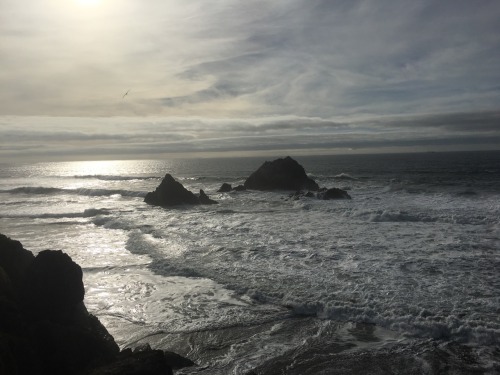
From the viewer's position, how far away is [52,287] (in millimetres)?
9211

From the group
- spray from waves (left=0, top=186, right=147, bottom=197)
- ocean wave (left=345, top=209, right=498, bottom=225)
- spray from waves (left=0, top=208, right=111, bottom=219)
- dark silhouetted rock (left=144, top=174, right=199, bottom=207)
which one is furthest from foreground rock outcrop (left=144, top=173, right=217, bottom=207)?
ocean wave (left=345, top=209, right=498, bottom=225)

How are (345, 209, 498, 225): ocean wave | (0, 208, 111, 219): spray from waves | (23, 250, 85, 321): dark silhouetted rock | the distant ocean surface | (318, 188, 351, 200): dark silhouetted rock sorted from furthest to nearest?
(318, 188, 351, 200): dark silhouetted rock < (0, 208, 111, 219): spray from waves < (345, 209, 498, 225): ocean wave < (23, 250, 85, 321): dark silhouetted rock < the distant ocean surface

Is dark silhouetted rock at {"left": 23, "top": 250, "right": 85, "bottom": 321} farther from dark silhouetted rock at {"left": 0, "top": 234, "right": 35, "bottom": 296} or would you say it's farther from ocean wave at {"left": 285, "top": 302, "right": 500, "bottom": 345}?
ocean wave at {"left": 285, "top": 302, "right": 500, "bottom": 345}

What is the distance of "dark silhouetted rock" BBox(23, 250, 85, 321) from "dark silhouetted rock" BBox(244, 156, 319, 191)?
42.3 metres

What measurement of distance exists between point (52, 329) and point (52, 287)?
54.2 inches

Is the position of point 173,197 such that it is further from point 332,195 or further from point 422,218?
point 422,218

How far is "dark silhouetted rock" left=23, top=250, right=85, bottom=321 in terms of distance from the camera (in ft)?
29.6

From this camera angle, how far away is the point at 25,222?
99.7 ft

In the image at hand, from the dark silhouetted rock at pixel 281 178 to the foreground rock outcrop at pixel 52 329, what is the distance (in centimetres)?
4242

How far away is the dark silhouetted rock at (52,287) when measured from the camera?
9031mm

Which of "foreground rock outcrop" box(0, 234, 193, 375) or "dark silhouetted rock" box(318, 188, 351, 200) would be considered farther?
"dark silhouetted rock" box(318, 188, 351, 200)

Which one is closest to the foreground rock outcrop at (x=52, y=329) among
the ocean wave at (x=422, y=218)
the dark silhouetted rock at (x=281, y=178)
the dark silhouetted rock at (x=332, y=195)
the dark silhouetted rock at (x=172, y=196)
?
the ocean wave at (x=422, y=218)

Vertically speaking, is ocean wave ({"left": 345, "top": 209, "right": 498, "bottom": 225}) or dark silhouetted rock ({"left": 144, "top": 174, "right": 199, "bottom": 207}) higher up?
dark silhouetted rock ({"left": 144, "top": 174, "right": 199, "bottom": 207})

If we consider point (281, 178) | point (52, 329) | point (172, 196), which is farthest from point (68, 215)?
point (52, 329)
